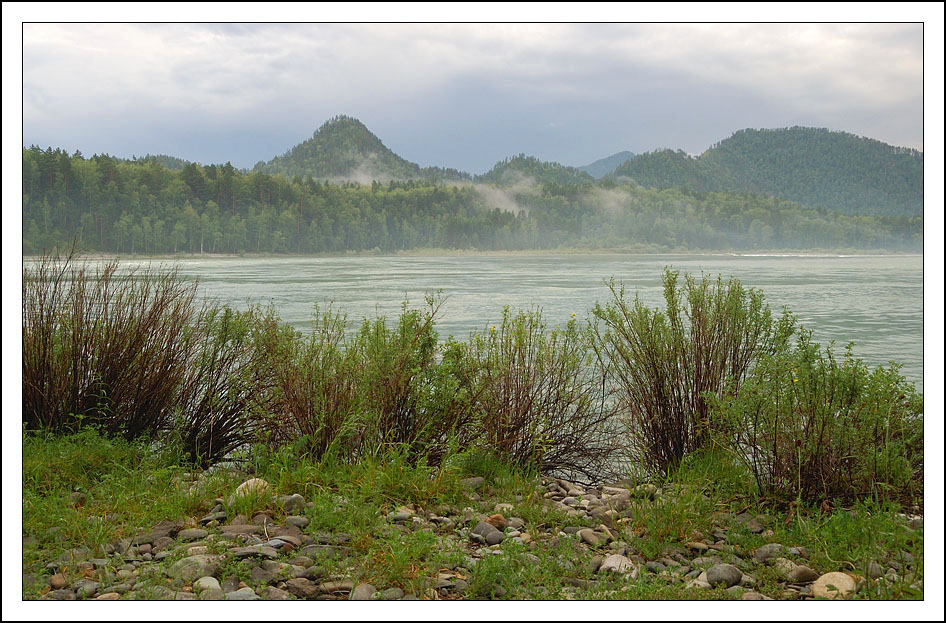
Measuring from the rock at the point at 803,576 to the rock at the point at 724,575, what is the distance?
7.8 inches

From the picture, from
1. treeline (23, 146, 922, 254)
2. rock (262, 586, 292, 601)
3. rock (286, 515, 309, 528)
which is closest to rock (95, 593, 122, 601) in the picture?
rock (262, 586, 292, 601)

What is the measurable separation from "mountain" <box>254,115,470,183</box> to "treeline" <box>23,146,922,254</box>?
15 cm

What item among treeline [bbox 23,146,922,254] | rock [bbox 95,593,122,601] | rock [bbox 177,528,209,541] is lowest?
rock [bbox 95,593,122,601]

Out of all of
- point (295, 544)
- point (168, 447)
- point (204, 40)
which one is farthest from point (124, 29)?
point (295, 544)

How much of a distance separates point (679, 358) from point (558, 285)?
5436mm

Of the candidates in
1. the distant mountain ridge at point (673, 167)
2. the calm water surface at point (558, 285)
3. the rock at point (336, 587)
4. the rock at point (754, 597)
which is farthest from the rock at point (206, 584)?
the distant mountain ridge at point (673, 167)

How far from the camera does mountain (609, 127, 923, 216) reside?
16.5 feet

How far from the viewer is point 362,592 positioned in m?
2.43

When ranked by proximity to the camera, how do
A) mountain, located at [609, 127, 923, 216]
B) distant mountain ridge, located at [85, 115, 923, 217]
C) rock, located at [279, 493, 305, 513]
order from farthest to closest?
distant mountain ridge, located at [85, 115, 923, 217] → mountain, located at [609, 127, 923, 216] → rock, located at [279, 493, 305, 513]

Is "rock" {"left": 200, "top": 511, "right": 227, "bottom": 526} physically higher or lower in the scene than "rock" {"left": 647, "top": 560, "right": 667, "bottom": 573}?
higher

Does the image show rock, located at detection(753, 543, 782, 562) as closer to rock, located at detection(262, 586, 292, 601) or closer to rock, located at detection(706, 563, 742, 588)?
rock, located at detection(706, 563, 742, 588)

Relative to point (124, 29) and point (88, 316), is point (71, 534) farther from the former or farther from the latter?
point (124, 29)

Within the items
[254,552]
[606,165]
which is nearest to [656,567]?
[254,552]

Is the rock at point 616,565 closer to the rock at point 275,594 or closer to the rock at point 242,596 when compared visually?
the rock at point 275,594
